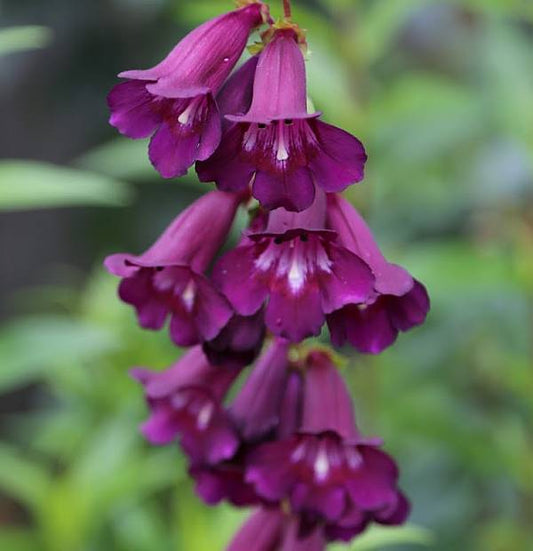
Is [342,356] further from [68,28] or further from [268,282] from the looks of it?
[68,28]

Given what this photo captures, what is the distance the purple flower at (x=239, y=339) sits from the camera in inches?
56.7

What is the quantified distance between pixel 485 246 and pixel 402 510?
6.34ft

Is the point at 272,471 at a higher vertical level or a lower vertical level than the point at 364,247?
lower

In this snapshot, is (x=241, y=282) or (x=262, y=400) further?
(x=262, y=400)

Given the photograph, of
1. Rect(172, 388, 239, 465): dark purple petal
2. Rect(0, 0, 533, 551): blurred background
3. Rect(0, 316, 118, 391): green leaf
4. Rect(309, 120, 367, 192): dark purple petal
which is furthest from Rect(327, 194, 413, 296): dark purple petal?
Rect(0, 316, 118, 391): green leaf

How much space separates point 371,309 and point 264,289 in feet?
0.49

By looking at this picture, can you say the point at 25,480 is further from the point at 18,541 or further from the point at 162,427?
the point at 162,427

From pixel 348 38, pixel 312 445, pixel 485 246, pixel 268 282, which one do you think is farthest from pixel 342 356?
pixel 485 246

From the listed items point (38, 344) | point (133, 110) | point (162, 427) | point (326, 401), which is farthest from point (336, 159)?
point (38, 344)

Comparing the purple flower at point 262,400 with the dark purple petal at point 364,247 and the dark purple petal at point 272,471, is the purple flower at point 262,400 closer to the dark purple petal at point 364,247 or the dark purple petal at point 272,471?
the dark purple petal at point 272,471

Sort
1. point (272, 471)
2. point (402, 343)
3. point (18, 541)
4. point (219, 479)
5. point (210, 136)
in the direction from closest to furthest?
point (210, 136)
point (272, 471)
point (219, 479)
point (18, 541)
point (402, 343)

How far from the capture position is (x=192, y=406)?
161 centimetres

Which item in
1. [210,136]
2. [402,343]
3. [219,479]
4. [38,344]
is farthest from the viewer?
[402,343]

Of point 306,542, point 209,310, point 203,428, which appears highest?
point 209,310
